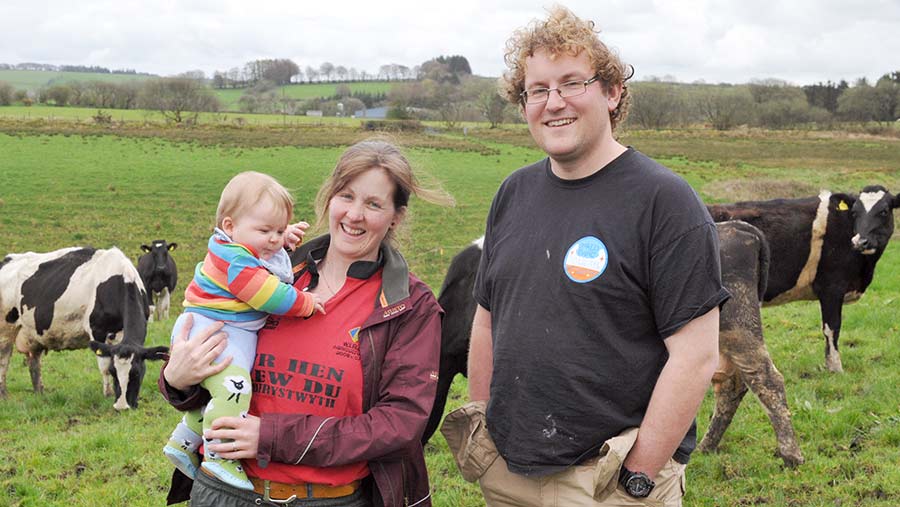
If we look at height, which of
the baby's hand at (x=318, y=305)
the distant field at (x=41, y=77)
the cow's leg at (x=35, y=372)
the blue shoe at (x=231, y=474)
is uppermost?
the distant field at (x=41, y=77)

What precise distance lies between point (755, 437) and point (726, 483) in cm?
96

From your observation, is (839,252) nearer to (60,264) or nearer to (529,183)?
(529,183)

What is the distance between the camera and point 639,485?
261 cm

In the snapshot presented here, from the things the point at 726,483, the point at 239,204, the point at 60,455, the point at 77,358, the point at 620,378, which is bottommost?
the point at 77,358

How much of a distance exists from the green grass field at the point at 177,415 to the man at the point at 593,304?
720 millimetres

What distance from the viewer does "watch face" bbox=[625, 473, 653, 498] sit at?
8.55 ft

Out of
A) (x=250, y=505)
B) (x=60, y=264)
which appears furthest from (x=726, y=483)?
(x=60, y=264)

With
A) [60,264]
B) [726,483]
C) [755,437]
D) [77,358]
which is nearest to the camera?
[726,483]

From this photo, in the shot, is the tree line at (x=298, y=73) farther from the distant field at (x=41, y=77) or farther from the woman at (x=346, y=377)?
the woman at (x=346, y=377)

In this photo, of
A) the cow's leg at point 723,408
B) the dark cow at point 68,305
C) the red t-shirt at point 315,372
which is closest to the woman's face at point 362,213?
the red t-shirt at point 315,372

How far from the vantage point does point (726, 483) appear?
5.74 metres

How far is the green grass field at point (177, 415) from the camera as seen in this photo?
5766 millimetres

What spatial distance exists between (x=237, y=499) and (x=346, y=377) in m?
0.61

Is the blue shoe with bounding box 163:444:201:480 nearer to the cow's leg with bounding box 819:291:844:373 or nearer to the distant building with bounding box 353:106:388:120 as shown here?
the cow's leg with bounding box 819:291:844:373
